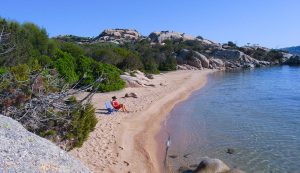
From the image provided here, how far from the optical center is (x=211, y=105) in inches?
1019

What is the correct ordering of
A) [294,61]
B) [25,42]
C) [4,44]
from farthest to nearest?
[294,61] < [25,42] < [4,44]

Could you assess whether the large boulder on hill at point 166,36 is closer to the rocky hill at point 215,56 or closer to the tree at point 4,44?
the rocky hill at point 215,56

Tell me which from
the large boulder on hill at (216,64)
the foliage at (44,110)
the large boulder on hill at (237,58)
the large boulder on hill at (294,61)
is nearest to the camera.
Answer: the foliage at (44,110)

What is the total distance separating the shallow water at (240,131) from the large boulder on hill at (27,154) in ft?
18.8

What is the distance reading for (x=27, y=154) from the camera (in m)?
7.48

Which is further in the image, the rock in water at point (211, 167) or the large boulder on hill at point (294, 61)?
the large boulder on hill at point (294, 61)

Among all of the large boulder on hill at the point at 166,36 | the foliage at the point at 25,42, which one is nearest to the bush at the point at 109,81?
the foliage at the point at 25,42

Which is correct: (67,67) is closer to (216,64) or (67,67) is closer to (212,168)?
(212,168)

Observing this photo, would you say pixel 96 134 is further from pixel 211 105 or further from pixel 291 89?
pixel 291 89

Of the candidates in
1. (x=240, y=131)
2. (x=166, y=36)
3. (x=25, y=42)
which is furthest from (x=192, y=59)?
(x=240, y=131)

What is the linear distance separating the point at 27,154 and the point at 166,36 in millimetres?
91036

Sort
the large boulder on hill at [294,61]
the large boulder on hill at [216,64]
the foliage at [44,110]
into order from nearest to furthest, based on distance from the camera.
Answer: the foliage at [44,110], the large boulder on hill at [216,64], the large boulder on hill at [294,61]

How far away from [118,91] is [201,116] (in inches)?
292

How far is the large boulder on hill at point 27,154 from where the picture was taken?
698cm
